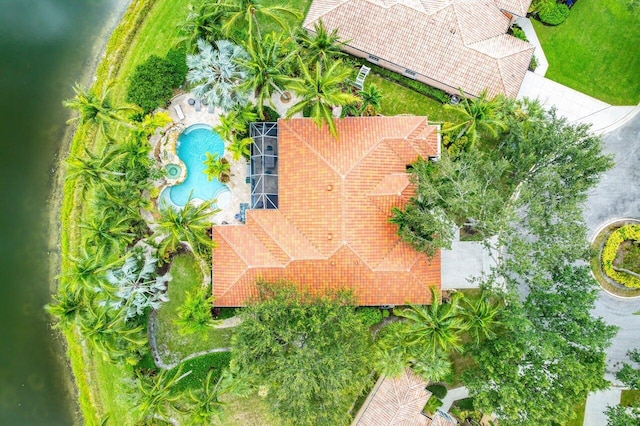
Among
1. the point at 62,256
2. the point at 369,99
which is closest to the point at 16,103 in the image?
the point at 62,256

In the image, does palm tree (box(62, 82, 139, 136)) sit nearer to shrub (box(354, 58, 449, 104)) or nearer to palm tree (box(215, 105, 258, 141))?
palm tree (box(215, 105, 258, 141))

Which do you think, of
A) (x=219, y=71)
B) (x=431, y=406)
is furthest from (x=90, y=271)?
(x=431, y=406)

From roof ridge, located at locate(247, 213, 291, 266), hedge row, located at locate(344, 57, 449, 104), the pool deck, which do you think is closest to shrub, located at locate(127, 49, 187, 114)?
the pool deck

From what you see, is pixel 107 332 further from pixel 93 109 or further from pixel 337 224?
pixel 337 224

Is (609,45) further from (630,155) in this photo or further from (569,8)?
(630,155)

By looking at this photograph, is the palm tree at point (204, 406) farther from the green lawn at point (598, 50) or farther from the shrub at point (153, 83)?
the green lawn at point (598, 50)

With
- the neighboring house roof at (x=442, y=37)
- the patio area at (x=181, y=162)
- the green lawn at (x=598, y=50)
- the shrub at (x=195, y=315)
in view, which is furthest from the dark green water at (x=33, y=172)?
the green lawn at (x=598, y=50)
